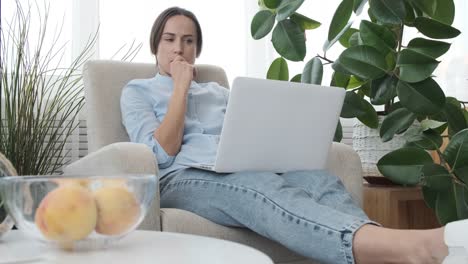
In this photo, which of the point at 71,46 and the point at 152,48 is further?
the point at 71,46

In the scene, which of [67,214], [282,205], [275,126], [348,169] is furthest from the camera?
[348,169]

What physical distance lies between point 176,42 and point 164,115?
0.29m

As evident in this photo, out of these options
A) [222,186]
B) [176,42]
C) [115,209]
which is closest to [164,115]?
[176,42]

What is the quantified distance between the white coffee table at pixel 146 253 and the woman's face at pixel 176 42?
3.98 ft

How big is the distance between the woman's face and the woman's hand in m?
0.05

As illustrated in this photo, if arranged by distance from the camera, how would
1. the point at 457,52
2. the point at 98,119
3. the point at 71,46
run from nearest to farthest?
the point at 98,119 → the point at 71,46 → the point at 457,52

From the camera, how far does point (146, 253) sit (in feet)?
2.90

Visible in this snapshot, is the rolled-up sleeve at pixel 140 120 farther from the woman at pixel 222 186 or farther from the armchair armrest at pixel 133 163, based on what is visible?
the armchair armrest at pixel 133 163

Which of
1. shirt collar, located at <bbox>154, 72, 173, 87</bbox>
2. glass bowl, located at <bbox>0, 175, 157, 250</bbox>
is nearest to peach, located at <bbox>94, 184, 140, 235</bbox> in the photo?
glass bowl, located at <bbox>0, 175, 157, 250</bbox>

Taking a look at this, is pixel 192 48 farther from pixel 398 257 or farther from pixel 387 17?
pixel 398 257

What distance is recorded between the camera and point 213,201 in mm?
1637

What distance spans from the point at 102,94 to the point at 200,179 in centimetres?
54

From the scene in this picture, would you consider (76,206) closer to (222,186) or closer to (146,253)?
(146,253)

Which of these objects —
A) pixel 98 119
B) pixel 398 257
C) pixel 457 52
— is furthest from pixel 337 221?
pixel 457 52
